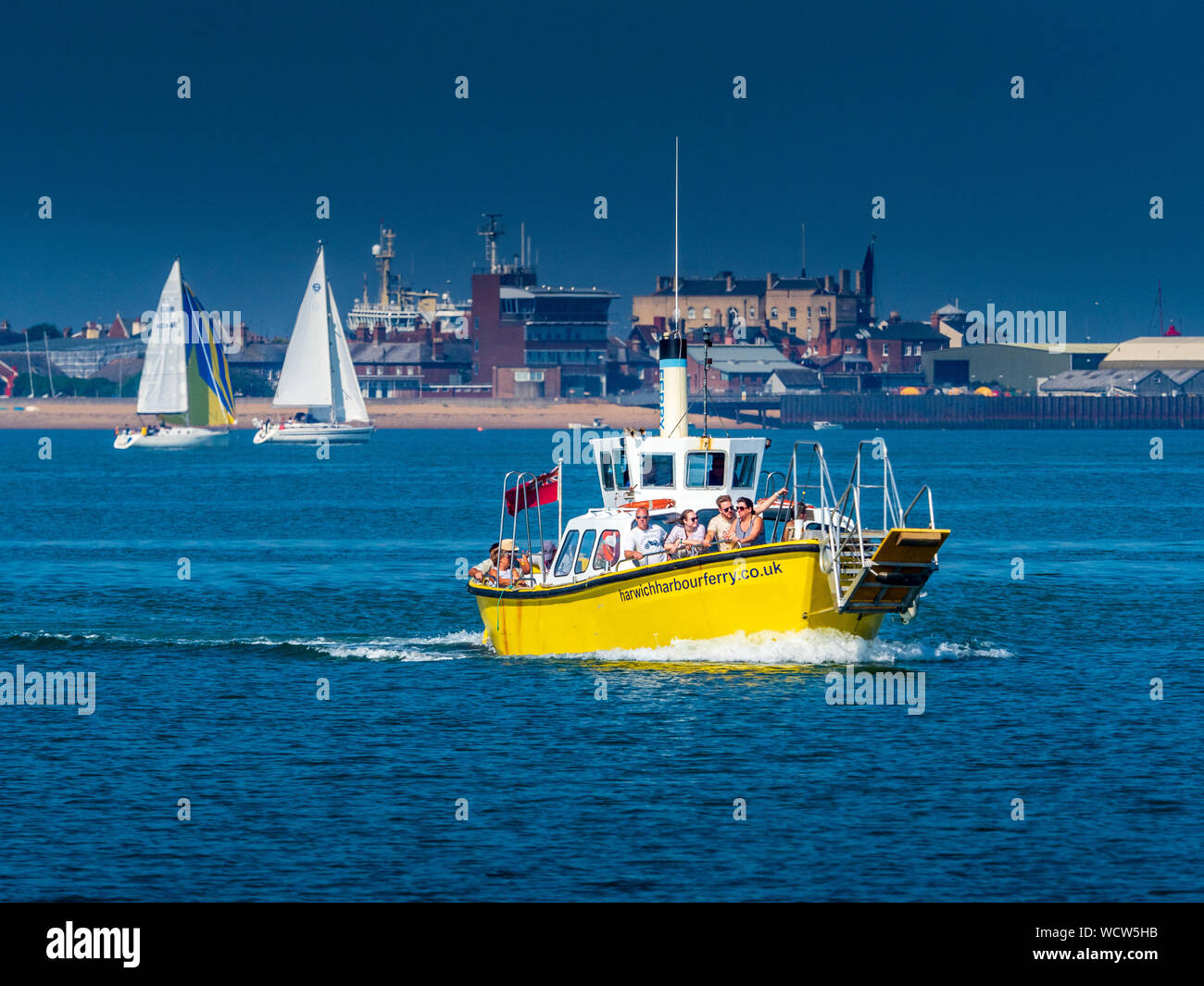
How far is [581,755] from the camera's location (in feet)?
96.8

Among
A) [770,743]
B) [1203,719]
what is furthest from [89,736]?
[1203,719]

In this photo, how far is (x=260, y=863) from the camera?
23188mm

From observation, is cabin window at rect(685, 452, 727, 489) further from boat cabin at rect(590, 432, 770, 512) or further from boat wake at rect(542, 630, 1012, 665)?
boat wake at rect(542, 630, 1012, 665)

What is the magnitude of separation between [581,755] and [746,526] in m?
6.56

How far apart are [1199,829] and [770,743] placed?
777 cm

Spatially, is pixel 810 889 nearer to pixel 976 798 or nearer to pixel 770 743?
pixel 976 798

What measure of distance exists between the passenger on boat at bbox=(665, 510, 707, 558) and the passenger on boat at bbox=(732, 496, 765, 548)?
2.41 ft

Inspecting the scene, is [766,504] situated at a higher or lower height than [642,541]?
higher

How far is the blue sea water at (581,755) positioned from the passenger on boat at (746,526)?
205 centimetres

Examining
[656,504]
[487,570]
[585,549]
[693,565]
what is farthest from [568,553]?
[693,565]

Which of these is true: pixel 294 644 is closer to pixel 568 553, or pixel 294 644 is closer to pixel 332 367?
pixel 568 553

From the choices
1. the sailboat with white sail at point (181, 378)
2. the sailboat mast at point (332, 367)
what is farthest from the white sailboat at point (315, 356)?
the sailboat with white sail at point (181, 378)

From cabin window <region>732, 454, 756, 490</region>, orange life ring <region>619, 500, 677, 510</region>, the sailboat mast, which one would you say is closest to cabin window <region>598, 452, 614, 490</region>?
orange life ring <region>619, 500, 677, 510</region>

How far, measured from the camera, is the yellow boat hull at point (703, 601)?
108 ft
